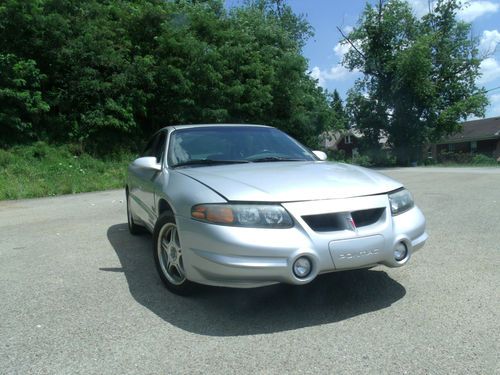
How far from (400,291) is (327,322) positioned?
922mm

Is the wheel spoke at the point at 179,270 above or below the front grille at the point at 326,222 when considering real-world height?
below

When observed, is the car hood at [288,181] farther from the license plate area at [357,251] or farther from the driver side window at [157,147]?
the driver side window at [157,147]

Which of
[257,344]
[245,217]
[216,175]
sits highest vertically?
[216,175]

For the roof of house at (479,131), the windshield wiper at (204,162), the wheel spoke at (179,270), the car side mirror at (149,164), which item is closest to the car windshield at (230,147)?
the windshield wiper at (204,162)

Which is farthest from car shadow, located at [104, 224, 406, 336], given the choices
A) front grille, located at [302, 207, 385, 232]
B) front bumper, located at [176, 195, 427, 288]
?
front grille, located at [302, 207, 385, 232]

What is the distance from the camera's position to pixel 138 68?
19.9 metres

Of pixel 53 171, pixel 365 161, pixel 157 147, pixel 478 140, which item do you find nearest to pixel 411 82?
pixel 365 161

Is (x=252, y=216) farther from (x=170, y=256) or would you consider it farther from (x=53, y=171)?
(x=53, y=171)

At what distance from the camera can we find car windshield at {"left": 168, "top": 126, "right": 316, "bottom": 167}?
446 cm

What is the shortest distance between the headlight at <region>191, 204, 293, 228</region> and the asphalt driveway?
2.34 ft

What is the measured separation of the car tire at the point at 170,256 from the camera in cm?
368

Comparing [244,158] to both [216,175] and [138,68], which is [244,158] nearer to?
[216,175]

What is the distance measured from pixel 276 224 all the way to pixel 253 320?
736 millimetres

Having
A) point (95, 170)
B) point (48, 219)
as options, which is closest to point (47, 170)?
point (95, 170)
